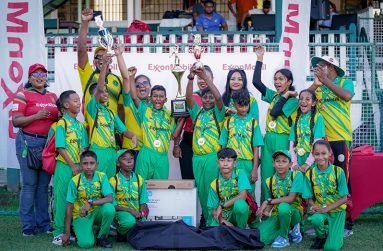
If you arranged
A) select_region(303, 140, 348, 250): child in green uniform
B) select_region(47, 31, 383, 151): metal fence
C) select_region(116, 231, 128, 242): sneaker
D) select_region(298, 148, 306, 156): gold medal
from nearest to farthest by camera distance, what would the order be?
select_region(303, 140, 348, 250): child in green uniform
select_region(116, 231, 128, 242): sneaker
select_region(298, 148, 306, 156): gold medal
select_region(47, 31, 383, 151): metal fence

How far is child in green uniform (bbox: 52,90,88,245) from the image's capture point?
9.96 m

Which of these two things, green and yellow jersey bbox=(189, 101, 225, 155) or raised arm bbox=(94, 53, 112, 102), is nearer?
raised arm bbox=(94, 53, 112, 102)

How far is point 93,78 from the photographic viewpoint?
10.6 m

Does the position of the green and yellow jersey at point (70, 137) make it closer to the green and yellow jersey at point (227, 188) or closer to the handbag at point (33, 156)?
the handbag at point (33, 156)

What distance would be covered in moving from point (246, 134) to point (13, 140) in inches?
117

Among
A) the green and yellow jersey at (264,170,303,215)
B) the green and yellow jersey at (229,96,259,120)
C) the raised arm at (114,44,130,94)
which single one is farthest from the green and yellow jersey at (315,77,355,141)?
the raised arm at (114,44,130,94)

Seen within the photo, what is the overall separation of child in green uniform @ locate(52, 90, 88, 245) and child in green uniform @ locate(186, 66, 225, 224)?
4.17 feet

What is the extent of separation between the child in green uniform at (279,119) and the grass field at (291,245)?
0.95 m

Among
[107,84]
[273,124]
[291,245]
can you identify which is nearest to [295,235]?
[291,245]

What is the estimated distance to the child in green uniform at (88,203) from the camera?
9.64 meters

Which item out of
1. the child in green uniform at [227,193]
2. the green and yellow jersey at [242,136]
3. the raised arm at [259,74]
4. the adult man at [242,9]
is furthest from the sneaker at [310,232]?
the adult man at [242,9]

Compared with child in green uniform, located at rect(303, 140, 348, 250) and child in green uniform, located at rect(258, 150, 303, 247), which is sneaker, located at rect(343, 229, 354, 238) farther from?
child in green uniform, located at rect(303, 140, 348, 250)

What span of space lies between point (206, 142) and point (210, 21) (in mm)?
Result: 6109

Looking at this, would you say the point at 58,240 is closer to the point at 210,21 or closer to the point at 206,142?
the point at 206,142
